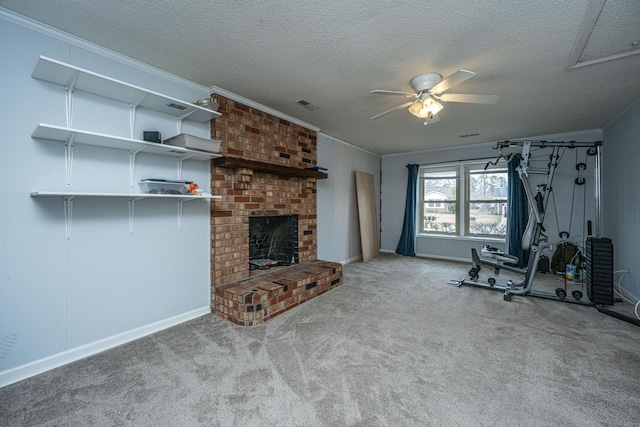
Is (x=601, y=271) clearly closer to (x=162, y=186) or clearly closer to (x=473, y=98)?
(x=473, y=98)

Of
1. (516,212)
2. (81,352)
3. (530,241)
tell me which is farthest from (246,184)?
(516,212)

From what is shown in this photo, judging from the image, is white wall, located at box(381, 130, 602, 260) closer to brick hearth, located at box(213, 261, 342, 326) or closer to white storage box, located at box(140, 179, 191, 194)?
brick hearth, located at box(213, 261, 342, 326)

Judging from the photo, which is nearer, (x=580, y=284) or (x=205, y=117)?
(x=205, y=117)

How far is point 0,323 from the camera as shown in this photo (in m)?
1.69

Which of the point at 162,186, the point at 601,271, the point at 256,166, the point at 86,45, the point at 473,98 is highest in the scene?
the point at 86,45

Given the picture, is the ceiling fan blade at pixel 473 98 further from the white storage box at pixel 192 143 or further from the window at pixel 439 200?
the window at pixel 439 200

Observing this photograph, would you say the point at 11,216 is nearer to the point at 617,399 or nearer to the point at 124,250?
the point at 124,250

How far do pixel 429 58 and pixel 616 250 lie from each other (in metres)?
3.92

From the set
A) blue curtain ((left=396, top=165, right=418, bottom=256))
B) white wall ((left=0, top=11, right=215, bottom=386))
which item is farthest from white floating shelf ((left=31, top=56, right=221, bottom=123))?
blue curtain ((left=396, top=165, right=418, bottom=256))

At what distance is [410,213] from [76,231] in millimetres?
5413

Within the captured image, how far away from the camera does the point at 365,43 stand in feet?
6.54

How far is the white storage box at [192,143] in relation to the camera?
2254 mm

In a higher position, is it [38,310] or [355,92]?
[355,92]

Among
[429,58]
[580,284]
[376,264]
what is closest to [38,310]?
[429,58]
